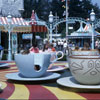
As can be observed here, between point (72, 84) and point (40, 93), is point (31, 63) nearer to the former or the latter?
point (40, 93)

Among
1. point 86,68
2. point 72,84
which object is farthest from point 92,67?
point 72,84

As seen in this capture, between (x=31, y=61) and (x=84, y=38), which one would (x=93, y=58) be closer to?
(x=31, y=61)

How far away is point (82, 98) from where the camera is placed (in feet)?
14.6

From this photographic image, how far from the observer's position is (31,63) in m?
6.03

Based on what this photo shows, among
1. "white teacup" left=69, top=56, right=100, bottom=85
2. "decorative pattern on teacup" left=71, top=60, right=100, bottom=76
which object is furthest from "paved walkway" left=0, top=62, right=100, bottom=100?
"decorative pattern on teacup" left=71, top=60, right=100, bottom=76

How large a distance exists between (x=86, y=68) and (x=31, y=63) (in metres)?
1.73

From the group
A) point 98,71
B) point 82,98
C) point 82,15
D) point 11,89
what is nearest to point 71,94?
point 82,98

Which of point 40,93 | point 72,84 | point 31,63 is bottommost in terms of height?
point 40,93

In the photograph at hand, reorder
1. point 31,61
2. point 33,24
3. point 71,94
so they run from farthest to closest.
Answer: point 33,24 < point 31,61 < point 71,94

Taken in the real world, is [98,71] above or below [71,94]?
above

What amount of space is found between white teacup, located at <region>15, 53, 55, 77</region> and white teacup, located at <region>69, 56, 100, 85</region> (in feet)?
4.57

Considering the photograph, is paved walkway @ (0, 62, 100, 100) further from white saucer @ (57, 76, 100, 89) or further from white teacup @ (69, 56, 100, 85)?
white teacup @ (69, 56, 100, 85)

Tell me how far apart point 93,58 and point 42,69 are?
193 centimetres

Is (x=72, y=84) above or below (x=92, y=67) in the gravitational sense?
below
